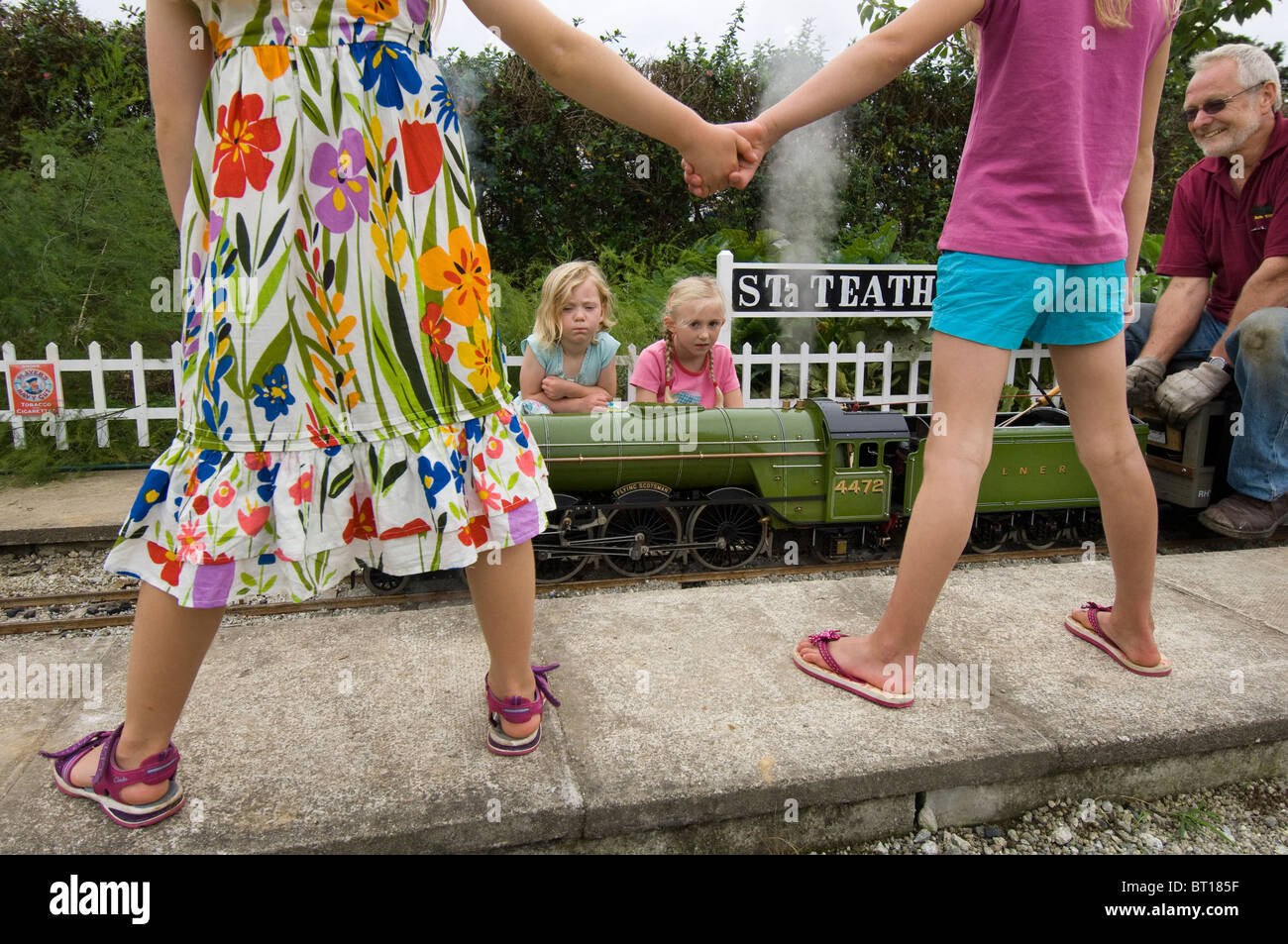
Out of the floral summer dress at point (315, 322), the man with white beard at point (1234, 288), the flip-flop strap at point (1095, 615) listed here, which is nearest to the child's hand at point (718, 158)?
the floral summer dress at point (315, 322)

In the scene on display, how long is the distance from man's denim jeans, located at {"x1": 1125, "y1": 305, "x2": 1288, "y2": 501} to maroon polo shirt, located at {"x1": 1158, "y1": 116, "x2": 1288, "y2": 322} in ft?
1.36

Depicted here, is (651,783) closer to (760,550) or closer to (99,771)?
(99,771)

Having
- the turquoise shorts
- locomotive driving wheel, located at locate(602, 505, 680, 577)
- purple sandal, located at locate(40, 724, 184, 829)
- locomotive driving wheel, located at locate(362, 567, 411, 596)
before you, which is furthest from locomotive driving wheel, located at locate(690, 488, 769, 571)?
purple sandal, located at locate(40, 724, 184, 829)

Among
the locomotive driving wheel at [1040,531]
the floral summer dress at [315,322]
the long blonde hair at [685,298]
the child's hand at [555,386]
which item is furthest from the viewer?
the locomotive driving wheel at [1040,531]

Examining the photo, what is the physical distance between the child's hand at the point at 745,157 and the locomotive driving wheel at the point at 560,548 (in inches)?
88.6

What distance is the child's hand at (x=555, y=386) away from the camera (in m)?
4.65

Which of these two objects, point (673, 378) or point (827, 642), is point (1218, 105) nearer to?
point (673, 378)

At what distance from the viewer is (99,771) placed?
189 cm

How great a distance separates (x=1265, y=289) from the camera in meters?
4.34

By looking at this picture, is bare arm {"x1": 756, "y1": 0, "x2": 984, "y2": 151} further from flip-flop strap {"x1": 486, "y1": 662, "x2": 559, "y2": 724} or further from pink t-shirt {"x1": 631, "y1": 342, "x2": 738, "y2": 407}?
pink t-shirt {"x1": 631, "y1": 342, "x2": 738, "y2": 407}

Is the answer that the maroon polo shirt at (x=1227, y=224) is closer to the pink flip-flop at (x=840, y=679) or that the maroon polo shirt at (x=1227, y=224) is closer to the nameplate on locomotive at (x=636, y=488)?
the nameplate on locomotive at (x=636, y=488)

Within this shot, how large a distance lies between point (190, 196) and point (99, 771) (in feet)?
4.13
